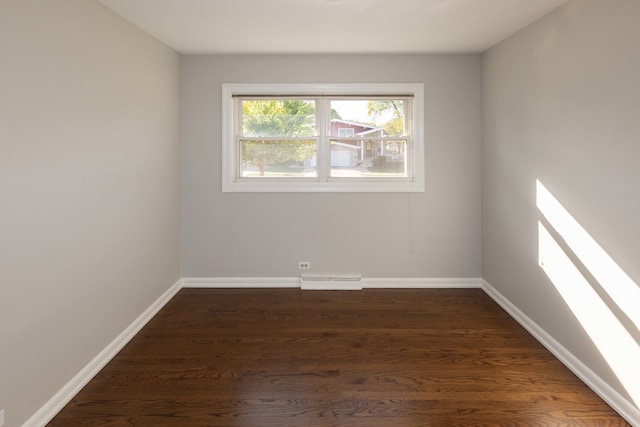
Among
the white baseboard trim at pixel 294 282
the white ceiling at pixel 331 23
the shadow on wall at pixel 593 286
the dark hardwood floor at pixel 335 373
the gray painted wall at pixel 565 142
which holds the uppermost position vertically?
the white ceiling at pixel 331 23

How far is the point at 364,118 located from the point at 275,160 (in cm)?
107

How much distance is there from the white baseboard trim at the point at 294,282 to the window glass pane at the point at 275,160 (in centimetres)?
114

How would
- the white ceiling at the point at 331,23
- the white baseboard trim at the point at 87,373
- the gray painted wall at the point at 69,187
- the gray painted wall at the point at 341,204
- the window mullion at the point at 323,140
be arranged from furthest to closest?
1. the window mullion at the point at 323,140
2. the gray painted wall at the point at 341,204
3. the white ceiling at the point at 331,23
4. the white baseboard trim at the point at 87,373
5. the gray painted wall at the point at 69,187

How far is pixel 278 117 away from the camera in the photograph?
13.5 feet

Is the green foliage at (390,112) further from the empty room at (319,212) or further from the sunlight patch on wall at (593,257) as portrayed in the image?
the sunlight patch on wall at (593,257)

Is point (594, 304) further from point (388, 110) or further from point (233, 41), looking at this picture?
point (233, 41)

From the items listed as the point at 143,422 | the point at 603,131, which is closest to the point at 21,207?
the point at 143,422

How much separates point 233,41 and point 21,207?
2.34m

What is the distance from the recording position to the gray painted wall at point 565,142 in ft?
6.72

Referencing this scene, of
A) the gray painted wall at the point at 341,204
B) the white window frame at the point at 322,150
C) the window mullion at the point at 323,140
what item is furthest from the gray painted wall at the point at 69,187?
the window mullion at the point at 323,140

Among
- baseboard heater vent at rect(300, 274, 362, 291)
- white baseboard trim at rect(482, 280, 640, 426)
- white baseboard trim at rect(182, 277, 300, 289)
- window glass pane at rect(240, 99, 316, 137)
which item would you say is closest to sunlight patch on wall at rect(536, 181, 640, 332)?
white baseboard trim at rect(482, 280, 640, 426)

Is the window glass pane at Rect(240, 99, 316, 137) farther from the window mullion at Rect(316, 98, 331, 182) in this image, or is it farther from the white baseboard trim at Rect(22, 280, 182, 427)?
the white baseboard trim at Rect(22, 280, 182, 427)

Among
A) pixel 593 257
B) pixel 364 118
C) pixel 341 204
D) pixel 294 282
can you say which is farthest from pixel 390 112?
pixel 593 257

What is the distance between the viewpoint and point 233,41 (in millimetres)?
3475
